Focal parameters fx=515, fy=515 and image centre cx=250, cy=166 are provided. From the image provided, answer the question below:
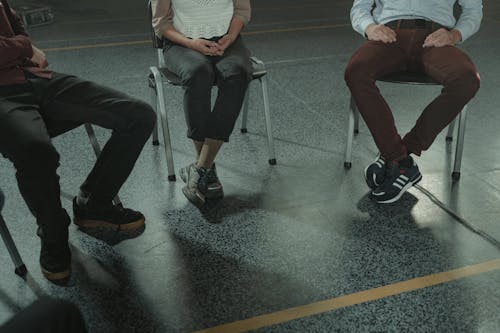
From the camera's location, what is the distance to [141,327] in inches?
61.1

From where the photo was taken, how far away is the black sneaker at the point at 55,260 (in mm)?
1693

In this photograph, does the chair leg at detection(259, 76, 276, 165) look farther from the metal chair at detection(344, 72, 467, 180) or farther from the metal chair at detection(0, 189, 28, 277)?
the metal chair at detection(0, 189, 28, 277)

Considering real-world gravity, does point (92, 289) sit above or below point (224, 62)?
below

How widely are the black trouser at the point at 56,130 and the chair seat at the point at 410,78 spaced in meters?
1.06

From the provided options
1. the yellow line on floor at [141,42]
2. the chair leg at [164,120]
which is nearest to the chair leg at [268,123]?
the chair leg at [164,120]

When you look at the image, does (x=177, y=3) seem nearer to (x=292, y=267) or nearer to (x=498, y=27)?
(x=292, y=267)

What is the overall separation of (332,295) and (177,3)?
143 cm

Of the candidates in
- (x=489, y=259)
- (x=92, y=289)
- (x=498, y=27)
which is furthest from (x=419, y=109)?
(x=498, y=27)

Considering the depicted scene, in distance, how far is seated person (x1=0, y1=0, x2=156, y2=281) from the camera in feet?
5.24

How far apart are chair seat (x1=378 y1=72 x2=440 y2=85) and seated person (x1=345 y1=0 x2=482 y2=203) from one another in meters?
0.02

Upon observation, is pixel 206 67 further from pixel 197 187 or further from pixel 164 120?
pixel 197 187

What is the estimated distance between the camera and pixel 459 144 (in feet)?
7.68

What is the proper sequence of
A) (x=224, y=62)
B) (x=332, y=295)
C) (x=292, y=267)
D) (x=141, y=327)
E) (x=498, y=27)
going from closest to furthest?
(x=141, y=327) < (x=332, y=295) < (x=292, y=267) < (x=224, y=62) < (x=498, y=27)

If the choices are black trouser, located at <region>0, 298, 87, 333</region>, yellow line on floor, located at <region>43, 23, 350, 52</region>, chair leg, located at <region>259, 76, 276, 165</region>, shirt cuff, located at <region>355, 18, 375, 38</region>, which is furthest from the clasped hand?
yellow line on floor, located at <region>43, 23, 350, 52</region>
